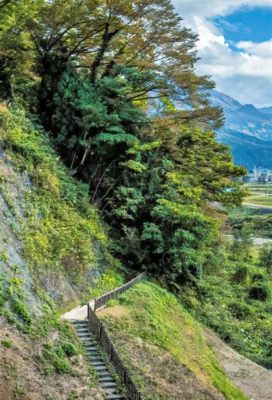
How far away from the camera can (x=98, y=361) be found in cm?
1894

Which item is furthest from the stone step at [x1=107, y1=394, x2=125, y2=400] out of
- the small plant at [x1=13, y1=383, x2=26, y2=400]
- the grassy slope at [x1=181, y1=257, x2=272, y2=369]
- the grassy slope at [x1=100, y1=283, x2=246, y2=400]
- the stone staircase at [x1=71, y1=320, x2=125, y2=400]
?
the grassy slope at [x1=181, y1=257, x2=272, y2=369]

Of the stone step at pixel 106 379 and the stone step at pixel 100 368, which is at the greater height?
the stone step at pixel 100 368

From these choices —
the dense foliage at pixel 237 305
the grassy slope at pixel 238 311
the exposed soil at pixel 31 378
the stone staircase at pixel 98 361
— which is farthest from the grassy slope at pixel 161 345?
the dense foliage at pixel 237 305

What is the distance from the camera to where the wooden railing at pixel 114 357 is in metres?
16.7

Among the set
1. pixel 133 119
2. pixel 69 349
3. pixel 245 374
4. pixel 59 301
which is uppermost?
pixel 133 119

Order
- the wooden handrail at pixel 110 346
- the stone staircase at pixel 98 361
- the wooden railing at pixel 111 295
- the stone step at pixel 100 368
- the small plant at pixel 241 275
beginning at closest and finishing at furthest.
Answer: the wooden handrail at pixel 110 346, the stone staircase at pixel 98 361, the stone step at pixel 100 368, the wooden railing at pixel 111 295, the small plant at pixel 241 275

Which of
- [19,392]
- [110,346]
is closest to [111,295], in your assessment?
[110,346]

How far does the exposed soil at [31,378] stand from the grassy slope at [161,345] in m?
3.10

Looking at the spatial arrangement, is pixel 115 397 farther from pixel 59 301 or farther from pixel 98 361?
pixel 59 301

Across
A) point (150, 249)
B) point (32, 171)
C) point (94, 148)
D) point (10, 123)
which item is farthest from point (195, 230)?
point (10, 123)

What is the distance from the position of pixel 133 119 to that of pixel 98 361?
19870 millimetres

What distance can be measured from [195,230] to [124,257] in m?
5.31

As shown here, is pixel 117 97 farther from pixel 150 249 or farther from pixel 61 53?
pixel 150 249

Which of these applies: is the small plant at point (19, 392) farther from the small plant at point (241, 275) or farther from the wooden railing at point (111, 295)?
the small plant at point (241, 275)
